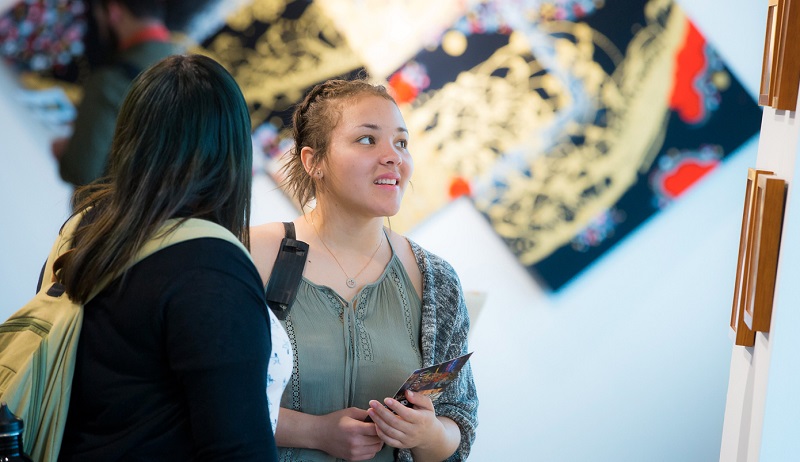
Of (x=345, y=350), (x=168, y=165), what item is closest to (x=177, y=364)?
(x=168, y=165)

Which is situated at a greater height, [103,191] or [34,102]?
[34,102]

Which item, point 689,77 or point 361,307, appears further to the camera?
point 689,77

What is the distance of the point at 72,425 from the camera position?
1.31 meters

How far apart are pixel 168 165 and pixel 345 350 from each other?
0.93m

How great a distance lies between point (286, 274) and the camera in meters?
2.19

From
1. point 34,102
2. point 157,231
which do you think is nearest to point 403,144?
point 157,231

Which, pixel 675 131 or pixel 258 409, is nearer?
pixel 258 409

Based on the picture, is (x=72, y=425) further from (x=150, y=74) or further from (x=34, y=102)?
(x=34, y=102)

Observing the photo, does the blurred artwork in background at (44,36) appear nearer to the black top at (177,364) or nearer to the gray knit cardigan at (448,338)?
the gray knit cardigan at (448,338)

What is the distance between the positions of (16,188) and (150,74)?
3.11m

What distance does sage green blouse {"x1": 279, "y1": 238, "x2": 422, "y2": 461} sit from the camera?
6.98 ft

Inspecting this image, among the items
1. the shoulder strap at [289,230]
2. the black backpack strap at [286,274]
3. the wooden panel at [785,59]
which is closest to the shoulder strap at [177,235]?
the black backpack strap at [286,274]

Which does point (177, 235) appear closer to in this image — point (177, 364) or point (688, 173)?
point (177, 364)

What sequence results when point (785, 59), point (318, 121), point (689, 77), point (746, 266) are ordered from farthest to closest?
point (689, 77) < point (318, 121) < point (746, 266) < point (785, 59)
